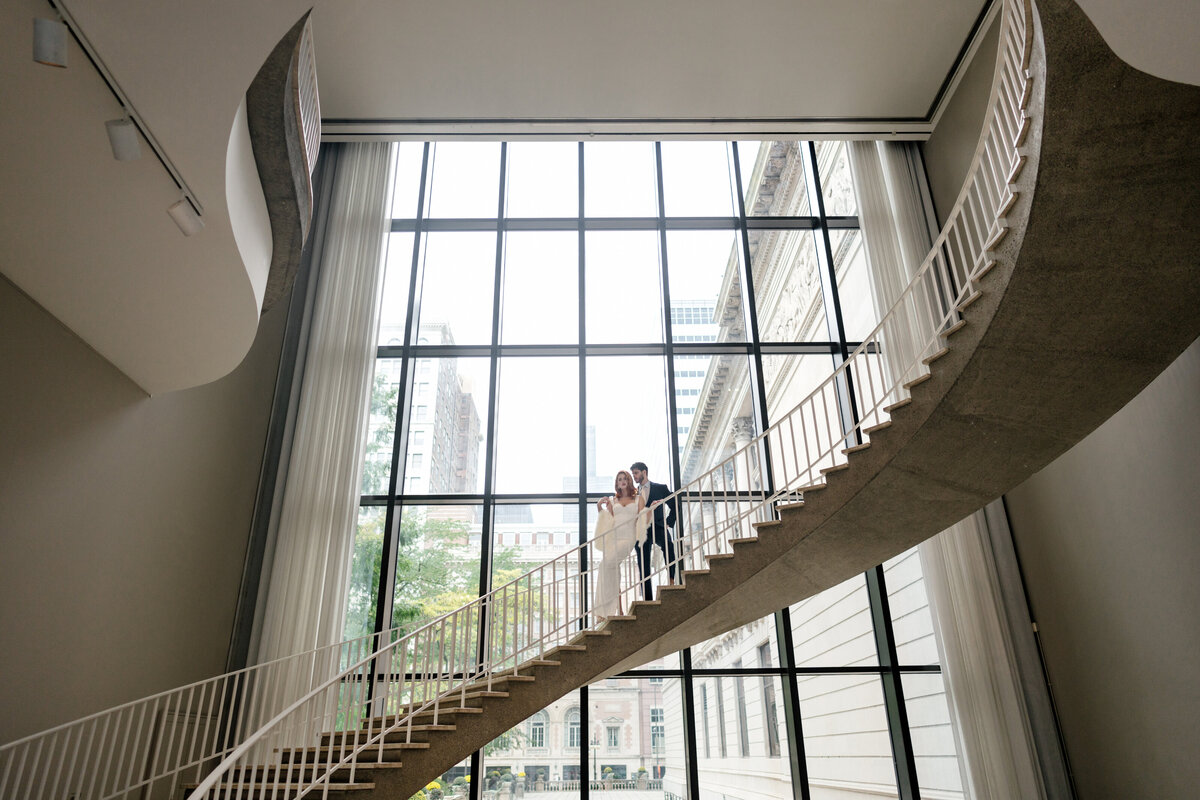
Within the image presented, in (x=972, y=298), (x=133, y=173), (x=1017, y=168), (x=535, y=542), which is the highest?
(x=133, y=173)

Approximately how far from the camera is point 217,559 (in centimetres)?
822

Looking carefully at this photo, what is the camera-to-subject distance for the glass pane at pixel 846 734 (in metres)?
8.12

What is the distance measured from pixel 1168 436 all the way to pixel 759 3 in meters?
5.71

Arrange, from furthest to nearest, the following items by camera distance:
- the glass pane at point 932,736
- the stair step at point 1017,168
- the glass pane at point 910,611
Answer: the glass pane at point 910,611 < the glass pane at point 932,736 < the stair step at point 1017,168

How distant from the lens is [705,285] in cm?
1036

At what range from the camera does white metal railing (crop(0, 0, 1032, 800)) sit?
16.8 feet

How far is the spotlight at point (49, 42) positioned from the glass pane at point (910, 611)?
870 cm

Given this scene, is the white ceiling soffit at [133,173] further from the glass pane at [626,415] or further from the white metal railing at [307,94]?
the glass pane at [626,415]

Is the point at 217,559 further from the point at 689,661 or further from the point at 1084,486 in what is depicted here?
the point at 1084,486

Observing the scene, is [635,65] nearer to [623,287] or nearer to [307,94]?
[623,287]

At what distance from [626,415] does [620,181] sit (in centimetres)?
363

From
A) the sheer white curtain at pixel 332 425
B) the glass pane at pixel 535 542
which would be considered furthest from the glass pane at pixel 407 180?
the glass pane at pixel 535 542

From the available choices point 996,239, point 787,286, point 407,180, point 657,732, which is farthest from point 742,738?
point 407,180

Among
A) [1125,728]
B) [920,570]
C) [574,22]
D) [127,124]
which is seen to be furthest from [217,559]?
[1125,728]
